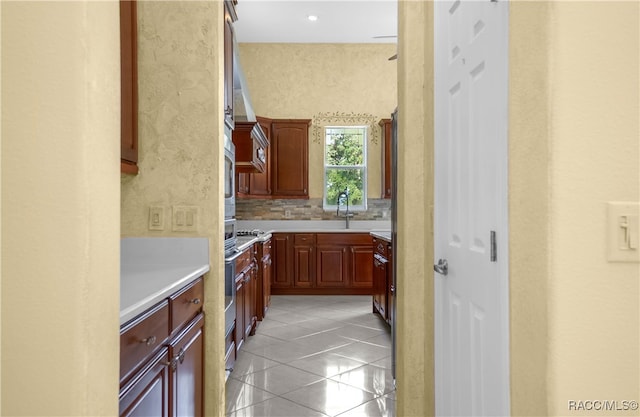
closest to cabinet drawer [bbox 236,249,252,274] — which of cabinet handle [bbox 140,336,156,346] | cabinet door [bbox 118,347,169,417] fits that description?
cabinet door [bbox 118,347,169,417]

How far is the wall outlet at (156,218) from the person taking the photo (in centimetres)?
209

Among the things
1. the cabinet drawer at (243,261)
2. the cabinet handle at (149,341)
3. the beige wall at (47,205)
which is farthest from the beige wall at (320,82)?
the beige wall at (47,205)

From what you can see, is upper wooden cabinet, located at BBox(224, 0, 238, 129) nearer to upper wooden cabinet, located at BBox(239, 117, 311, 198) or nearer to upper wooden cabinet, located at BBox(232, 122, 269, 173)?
upper wooden cabinet, located at BBox(232, 122, 269, 173)

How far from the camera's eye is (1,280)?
29.2 inches

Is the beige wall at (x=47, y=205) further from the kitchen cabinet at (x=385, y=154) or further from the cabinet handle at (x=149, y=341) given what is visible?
the kitchen cabinet at (x=385, y=154)

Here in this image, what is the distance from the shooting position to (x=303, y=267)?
20.0ft

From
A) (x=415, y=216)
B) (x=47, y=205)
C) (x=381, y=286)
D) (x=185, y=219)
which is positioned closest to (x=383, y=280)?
(x=381, y=286)

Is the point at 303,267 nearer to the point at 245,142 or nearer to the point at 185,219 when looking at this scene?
the point at 245,142

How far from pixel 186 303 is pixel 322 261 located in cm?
437

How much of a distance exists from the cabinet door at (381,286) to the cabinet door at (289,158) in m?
2.22

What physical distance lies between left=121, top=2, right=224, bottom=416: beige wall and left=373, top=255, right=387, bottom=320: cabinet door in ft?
7.56

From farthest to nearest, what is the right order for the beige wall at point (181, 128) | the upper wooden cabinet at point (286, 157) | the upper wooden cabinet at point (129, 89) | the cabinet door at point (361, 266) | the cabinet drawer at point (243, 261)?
the upper wooden cabinet at point (286, 157), the cabinet door at point (361, 266), the cabinet drawer at point (243, 261), the beige wall at point (181, 128), the upper wooden cabinet at point (129, 89)

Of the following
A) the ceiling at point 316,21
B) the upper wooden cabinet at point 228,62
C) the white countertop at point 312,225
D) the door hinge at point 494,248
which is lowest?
the white countertop at point 312,225

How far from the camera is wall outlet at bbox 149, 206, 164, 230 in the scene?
209cm
